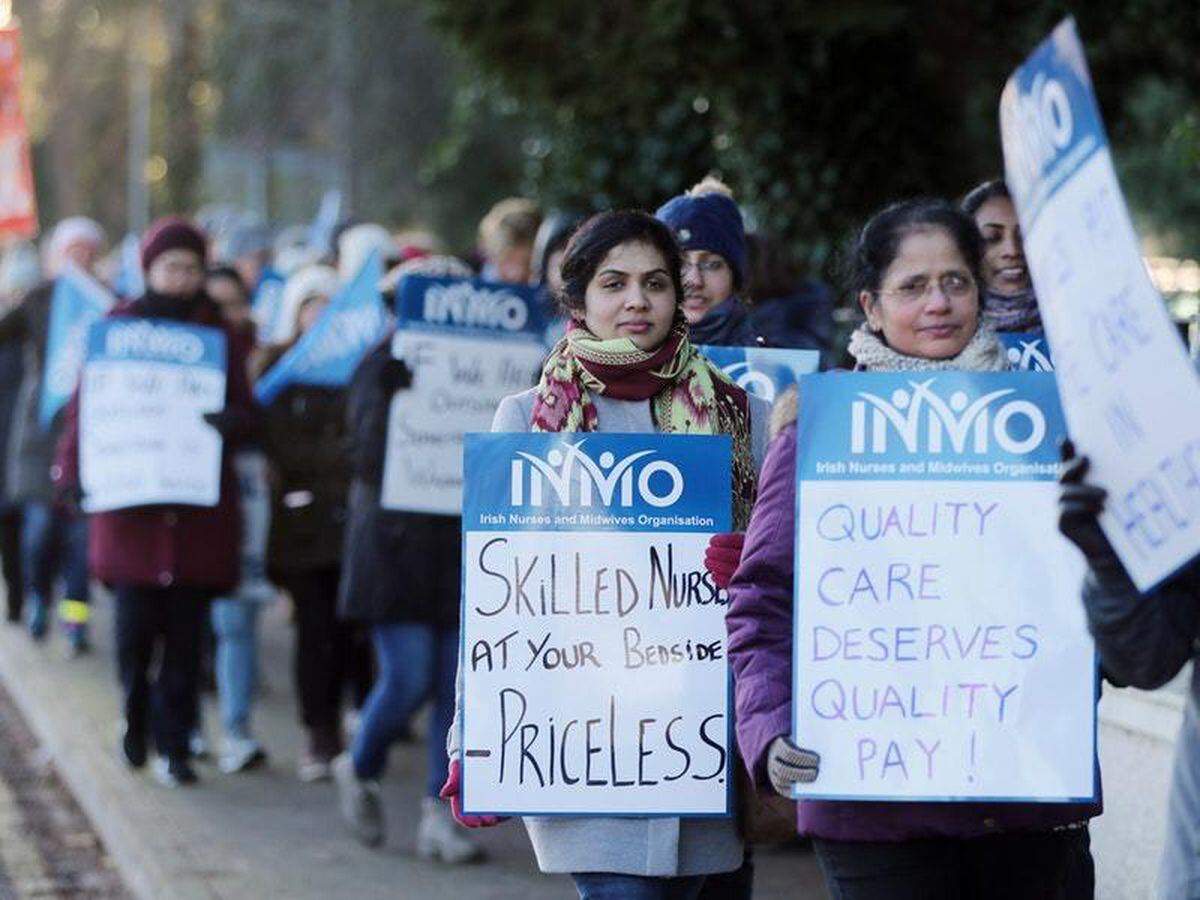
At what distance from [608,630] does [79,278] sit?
8.12 metres

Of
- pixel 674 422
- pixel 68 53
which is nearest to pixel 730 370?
pixel 674 422

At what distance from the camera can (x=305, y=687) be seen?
968cm

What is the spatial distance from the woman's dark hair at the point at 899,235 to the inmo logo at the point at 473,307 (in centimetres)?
384

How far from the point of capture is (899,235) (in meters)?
4.32

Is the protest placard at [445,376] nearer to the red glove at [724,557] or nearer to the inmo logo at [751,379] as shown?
the inmo logo at [751,379]

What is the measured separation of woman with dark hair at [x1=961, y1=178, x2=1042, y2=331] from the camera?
5.74 m

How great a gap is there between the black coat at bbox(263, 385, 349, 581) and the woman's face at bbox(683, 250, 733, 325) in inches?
146

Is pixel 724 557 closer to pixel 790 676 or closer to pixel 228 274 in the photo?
pixel 790 676

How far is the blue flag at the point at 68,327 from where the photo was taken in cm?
1228

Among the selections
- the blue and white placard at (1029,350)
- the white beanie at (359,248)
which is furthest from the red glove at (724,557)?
the white beanie at (359,248)

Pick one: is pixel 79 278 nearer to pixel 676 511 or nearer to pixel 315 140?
pixel 676 511

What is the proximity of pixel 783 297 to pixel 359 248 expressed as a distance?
12.4 feet

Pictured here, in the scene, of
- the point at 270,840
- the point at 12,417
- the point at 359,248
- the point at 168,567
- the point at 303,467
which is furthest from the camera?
the point at 12,417

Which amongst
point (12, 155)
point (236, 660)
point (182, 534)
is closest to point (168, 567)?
point (182, 534)
